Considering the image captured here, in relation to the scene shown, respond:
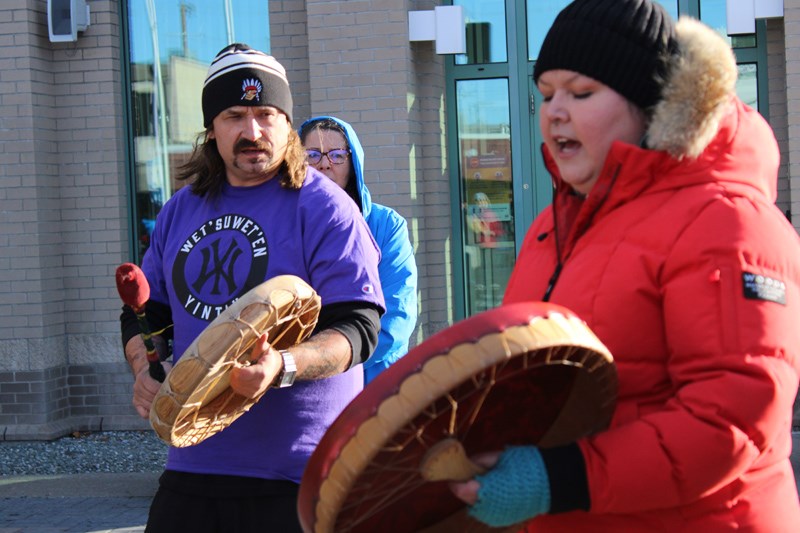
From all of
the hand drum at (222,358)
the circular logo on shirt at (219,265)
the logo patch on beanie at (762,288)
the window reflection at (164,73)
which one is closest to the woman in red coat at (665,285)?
the logo patch on beanie at (762,288)

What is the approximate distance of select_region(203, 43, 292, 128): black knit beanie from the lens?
3068 mm

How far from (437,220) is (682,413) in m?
6.11

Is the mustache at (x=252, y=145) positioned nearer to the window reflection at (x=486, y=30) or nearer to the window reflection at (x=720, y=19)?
the window reflection at (x=486, y=30)

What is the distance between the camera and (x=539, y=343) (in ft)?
5.51

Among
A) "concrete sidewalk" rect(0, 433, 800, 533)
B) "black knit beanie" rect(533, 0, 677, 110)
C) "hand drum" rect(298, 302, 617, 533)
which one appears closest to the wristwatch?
"hand drum" rect(298, 302, 617, 533)

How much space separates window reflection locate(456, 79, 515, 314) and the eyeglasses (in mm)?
3687

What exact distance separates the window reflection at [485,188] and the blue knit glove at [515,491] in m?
6.16

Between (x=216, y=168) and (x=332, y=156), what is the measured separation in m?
1.25

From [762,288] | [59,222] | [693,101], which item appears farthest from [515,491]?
[59,222]

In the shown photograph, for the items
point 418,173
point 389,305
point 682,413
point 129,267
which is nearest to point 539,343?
point 682,413

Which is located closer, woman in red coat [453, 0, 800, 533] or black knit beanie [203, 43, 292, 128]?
woman in red coat [453, 0, 800, 533]

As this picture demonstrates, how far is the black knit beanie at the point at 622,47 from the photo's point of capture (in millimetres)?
1936

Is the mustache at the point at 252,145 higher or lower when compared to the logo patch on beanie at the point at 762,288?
higher

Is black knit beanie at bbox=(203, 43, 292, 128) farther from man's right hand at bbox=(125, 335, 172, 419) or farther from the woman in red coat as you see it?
the woman in red coat
